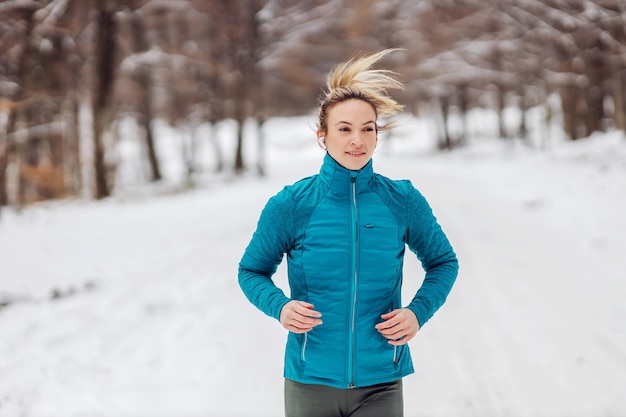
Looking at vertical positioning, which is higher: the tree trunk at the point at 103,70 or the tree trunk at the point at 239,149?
the tree trunk at the point at 103,70

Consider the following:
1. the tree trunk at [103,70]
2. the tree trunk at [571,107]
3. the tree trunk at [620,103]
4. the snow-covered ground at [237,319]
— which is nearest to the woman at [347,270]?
the snow-covered ground at [237,319]

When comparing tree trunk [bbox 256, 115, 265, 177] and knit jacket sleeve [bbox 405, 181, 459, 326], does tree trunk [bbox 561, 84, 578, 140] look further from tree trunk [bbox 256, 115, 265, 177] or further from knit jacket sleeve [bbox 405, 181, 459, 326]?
knit jacket sleeve [bbox 405, 181, 459, 326]

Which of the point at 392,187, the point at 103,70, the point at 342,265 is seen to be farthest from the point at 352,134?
the point at 103,70

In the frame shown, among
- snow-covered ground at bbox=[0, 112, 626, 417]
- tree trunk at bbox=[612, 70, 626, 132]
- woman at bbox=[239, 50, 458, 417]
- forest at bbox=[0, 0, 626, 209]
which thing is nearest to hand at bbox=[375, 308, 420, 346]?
woman at bbox=[239, 50, 458, 417]

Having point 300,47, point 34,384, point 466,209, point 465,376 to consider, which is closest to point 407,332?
point 465,376

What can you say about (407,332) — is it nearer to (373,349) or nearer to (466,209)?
(373,349)

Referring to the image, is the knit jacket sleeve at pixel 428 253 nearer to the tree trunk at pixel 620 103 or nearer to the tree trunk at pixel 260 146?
the tree trunk at pixel 620 103

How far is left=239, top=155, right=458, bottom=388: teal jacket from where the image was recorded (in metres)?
2.03

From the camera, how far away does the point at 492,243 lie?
9.43 m

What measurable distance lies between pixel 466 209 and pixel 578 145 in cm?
961

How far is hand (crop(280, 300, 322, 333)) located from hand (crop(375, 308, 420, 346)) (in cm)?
24

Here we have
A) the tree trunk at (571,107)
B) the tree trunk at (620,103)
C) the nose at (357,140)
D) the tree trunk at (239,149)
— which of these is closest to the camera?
the nose at (357,140)

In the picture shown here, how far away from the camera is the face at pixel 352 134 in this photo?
2.07 m

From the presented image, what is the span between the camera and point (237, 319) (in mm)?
6238
